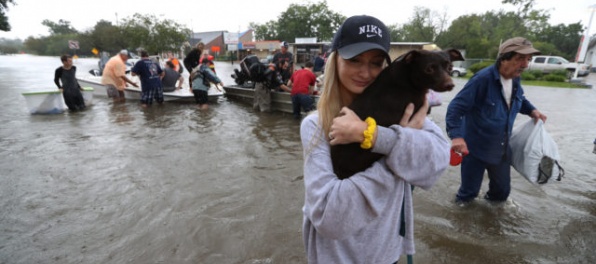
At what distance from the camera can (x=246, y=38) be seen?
73500 millimetres

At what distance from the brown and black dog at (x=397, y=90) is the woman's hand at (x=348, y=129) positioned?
6cm

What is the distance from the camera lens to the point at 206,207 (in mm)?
3852

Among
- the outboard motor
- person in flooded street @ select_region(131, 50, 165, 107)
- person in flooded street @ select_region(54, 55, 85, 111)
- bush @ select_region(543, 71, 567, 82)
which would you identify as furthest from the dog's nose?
bush @ select_region(543, 71, 567, 82)

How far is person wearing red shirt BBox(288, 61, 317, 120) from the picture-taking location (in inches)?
314

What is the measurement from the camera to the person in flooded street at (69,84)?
29.9 ft

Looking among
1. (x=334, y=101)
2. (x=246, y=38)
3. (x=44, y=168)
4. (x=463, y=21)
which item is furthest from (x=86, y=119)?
(x=246, y=38)

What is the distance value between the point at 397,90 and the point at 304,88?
686 centimetres

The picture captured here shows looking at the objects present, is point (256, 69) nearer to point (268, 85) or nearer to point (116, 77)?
point (268, 85)

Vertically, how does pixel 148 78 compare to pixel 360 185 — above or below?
below

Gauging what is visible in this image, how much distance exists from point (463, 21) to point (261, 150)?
Result: 181 feet

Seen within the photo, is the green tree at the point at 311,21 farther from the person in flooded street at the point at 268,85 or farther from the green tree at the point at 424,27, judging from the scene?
the person in flooded street at the point at 268,85

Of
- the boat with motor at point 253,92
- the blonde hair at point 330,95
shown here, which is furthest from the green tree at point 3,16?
the blonde hair at point 330,95

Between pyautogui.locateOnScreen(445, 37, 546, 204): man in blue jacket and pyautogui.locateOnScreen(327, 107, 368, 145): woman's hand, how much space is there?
2.28 meters

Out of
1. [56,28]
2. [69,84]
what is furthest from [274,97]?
[56,28]
